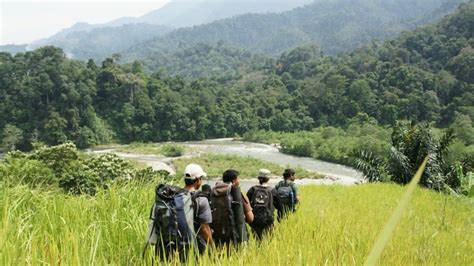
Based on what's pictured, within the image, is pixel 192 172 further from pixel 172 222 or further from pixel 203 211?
pixel 172 222

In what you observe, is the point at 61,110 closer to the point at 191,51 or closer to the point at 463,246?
the point at 463,246

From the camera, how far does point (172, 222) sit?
373 centimetres

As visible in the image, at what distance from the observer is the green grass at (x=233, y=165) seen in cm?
4062

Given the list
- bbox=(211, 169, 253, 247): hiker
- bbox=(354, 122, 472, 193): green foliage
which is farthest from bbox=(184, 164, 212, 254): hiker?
bbox=(354, 122, 472, 193): green foliage

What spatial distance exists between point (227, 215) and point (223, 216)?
42 millimetres

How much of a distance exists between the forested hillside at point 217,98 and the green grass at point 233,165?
1734 cm

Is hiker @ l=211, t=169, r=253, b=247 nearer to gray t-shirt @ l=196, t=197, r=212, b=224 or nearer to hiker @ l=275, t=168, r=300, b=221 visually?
gray t-shirt @ l=196, t=197, r=212, b=224

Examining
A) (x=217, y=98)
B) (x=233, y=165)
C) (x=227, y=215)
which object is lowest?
(x=233, y=165)

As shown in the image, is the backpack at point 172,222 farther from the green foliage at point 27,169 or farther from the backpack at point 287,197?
the green foliage at point 27,169

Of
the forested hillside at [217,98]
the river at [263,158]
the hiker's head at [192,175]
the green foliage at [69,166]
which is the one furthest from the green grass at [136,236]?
the forested hillside at [217,98]

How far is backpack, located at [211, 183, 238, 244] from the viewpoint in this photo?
461 cm

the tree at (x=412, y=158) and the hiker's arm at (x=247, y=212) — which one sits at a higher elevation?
the hiker's arm at (x=247, y=212)

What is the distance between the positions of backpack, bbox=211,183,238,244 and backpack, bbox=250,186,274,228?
88 cm

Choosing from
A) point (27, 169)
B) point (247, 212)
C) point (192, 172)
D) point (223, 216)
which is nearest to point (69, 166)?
point (27, 169)
